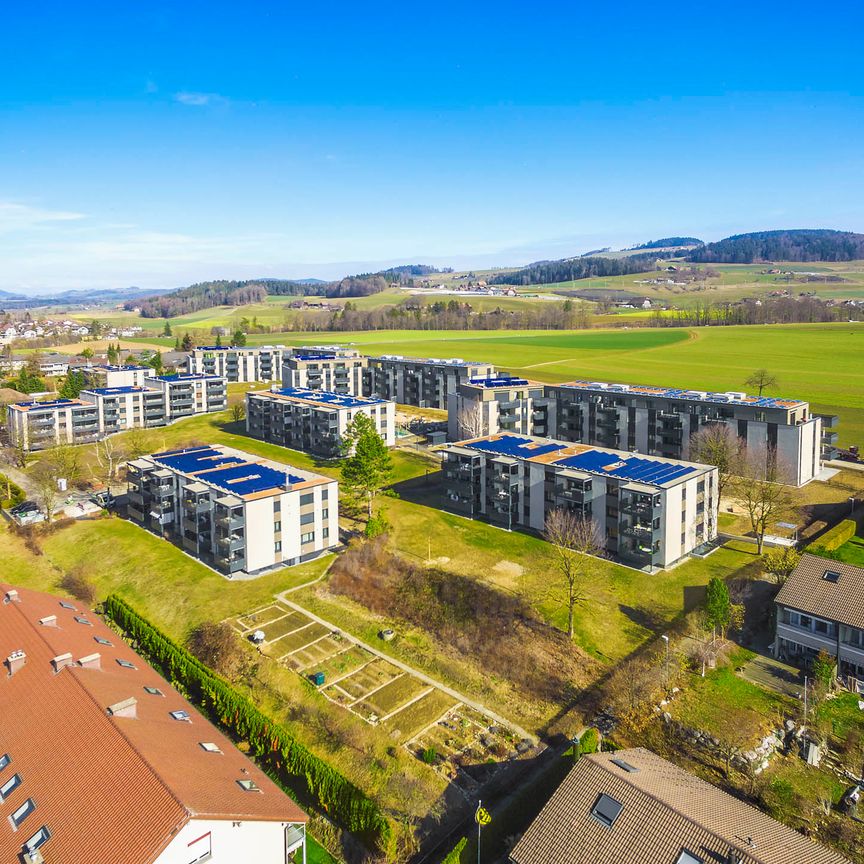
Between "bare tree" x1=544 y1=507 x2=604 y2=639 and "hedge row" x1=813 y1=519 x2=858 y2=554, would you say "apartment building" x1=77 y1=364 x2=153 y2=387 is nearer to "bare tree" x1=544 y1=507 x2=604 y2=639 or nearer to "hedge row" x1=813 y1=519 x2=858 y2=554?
"bare tree" x1=544 y1=507 x2=604 y2=639

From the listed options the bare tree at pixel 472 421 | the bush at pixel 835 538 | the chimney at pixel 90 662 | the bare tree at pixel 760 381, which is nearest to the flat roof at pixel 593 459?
the bush at pixel 835 538

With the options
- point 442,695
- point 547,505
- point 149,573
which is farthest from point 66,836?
point 547,505

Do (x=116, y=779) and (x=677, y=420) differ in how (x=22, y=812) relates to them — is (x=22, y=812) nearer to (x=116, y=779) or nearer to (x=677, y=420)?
(x=116, y=779)

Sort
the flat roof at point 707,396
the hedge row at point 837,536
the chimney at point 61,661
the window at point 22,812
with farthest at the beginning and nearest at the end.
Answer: the flat roof at point 707,396
the hedge row at point 837,536
the chimney at point 61,661
the window at point 22,812

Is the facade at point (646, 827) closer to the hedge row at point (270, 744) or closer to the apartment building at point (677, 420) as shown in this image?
the hedge row at point (270, 744)

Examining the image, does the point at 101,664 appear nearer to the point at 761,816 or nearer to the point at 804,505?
the point at 761,816

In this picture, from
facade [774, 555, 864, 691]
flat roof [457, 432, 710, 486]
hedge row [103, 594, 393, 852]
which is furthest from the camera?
flat roof [457, 432, 710, 486]

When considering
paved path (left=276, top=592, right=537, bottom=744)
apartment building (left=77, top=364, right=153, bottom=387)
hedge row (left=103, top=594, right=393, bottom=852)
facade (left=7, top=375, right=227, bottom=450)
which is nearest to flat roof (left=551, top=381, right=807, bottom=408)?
paved path (left=276, top=592, right=537, bottom=744)
